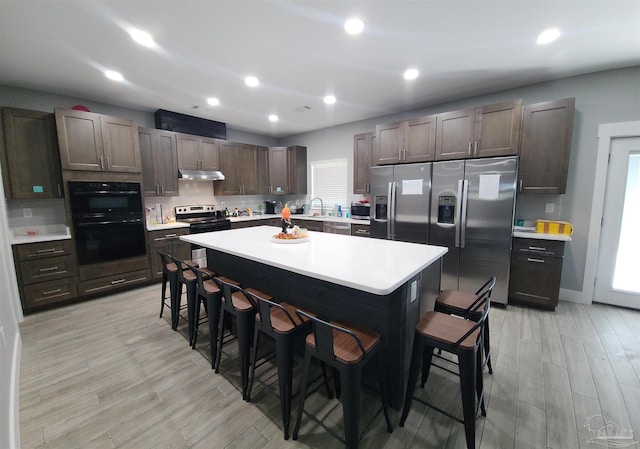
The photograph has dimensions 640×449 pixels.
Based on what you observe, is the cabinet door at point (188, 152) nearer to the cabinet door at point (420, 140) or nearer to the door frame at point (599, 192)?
the cabinet door at point (420, 140)

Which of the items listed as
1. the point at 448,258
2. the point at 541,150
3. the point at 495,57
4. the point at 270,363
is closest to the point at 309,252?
the point at 270,363

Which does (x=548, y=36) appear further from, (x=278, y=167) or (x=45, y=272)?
(x=45, y=272)

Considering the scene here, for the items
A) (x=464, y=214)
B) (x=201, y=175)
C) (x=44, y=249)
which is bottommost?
(x=44, y=249)

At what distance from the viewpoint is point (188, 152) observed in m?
4.53

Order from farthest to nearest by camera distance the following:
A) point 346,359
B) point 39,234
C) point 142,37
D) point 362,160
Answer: point 362,160, point 39,234, point 142,37, point 346,359

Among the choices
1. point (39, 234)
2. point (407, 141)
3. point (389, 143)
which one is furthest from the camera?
point (389, 143)

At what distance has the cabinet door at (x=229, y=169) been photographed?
505 cm

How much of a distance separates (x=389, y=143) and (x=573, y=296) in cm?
316

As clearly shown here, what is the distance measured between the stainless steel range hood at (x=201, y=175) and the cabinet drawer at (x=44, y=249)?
5.93ft

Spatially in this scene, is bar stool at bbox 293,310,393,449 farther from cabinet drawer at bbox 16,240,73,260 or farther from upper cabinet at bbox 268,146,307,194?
upper cabinet at bbox 268,146,307,194

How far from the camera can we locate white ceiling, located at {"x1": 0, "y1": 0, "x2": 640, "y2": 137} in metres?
1.95

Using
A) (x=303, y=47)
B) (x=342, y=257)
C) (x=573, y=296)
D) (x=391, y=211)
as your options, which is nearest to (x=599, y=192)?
(x=573, y=296)

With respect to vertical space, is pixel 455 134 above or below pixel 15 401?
above

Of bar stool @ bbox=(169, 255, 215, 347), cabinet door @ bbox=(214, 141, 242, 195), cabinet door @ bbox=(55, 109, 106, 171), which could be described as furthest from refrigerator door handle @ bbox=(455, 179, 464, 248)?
cabinet door @ bbox=(55, 109, 106, 171)
